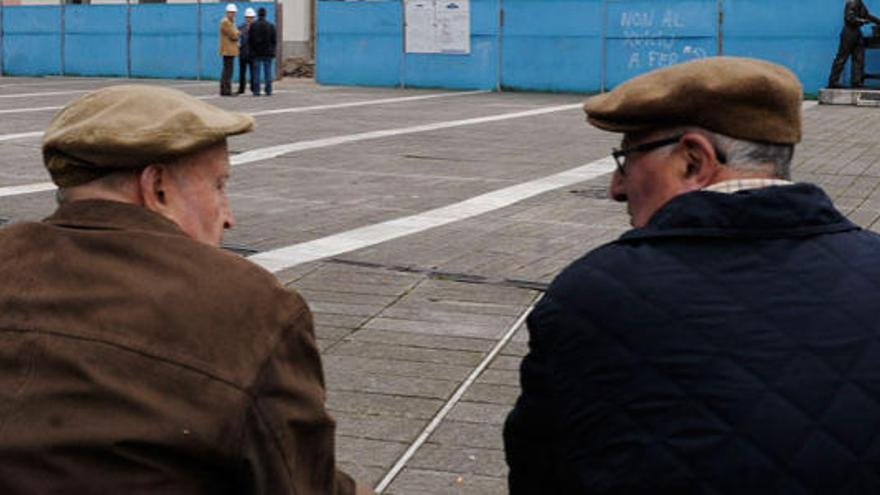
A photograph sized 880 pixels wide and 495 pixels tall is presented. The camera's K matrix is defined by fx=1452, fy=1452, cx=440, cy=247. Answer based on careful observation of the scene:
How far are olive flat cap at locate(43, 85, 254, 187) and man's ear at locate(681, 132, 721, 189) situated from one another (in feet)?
2.52

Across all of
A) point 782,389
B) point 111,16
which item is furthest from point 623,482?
point 111,16

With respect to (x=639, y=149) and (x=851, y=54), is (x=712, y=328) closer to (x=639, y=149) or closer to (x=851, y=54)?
(x=639, y=149)

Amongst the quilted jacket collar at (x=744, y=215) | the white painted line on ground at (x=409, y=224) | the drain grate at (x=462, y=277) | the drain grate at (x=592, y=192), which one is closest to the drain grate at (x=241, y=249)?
the white painted line on ground at (x=409, y=224)

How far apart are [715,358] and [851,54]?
81.3 ft

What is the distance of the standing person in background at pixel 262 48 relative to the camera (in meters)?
27.2

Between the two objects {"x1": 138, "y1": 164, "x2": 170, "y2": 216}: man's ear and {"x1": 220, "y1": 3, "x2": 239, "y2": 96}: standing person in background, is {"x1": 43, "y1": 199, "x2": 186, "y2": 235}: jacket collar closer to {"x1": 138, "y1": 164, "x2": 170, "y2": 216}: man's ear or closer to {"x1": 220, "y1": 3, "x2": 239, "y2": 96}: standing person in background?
{"x1": 138, "y1": 164, "x2": 170, "y2": 216}: man's ear

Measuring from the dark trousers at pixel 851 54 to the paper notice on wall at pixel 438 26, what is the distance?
8316mm

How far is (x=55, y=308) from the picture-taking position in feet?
6.95

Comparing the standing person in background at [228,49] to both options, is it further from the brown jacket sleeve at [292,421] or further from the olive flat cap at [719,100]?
the brown jacket sleeve at [292,421]

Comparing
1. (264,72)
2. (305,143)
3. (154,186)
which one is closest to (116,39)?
(264,72)

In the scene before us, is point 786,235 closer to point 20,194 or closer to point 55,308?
point 55,308

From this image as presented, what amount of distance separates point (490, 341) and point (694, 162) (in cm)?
423

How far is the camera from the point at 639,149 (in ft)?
8.13

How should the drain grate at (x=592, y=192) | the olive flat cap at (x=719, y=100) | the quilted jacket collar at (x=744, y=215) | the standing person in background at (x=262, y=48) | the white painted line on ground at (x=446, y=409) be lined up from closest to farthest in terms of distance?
the quilted jacket collar at (x=744, y=215) < the olive flat cap at (x=719, y=100) < the white painted line on ground at (x=446, y=409) < the drain grate at (x=592, y=192) < the standing person in background at (x=262, y=48)
